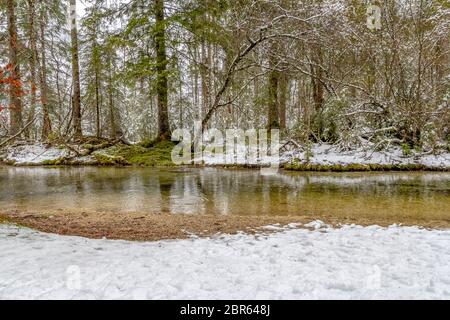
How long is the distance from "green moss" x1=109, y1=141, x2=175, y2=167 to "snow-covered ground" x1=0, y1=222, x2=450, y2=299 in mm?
9666

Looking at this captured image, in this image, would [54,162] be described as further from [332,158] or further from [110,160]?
[332,158]

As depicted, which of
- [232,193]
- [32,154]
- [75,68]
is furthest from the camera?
[32,154]

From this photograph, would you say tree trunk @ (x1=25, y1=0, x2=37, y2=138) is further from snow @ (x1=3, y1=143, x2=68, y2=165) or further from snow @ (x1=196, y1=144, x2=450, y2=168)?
snow @ (x1=196, y1=144, x2=450, y2=168)

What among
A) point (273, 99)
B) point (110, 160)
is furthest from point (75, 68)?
point (273, 99)

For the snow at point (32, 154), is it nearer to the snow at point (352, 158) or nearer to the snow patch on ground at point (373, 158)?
the snow at point (352, 158)

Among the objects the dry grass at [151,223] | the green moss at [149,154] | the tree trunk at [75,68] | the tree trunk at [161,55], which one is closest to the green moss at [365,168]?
the green moss at [149,154]

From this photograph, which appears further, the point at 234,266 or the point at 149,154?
the point at 149,154

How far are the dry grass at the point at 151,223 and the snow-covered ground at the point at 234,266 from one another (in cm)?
41

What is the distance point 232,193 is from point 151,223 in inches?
129

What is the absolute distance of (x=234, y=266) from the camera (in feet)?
12.2

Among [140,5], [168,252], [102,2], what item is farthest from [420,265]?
[102,2]

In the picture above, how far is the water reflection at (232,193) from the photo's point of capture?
22.9 ft
